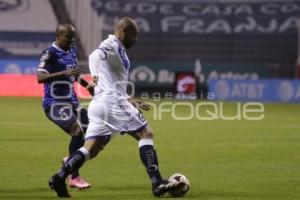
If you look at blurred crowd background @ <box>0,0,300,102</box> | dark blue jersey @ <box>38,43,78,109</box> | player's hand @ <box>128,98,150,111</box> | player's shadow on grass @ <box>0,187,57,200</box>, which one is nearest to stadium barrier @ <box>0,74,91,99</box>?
blurred crowd background @ <box>0,0,300,102</box>

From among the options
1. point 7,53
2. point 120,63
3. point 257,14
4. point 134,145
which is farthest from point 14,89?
point 120,63

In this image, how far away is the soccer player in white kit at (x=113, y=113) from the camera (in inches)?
429

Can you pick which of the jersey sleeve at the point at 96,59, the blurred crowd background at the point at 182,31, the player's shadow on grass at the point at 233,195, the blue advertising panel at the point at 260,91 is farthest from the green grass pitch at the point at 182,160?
the blurred crowd background at the point at 182,31

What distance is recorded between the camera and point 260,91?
38.9m

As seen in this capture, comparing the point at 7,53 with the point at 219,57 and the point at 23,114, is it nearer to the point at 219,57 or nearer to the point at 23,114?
the point at 219,57

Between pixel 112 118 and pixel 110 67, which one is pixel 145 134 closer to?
pixel 112 118

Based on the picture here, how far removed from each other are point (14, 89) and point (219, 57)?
11.6 meters

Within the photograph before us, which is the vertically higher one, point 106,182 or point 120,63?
point 120,63

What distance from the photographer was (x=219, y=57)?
45.8 m

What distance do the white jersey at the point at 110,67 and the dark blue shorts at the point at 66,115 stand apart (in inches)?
62.3

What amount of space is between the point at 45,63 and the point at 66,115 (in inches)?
31.8

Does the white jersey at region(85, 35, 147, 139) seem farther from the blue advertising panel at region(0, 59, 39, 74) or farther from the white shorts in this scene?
the blue advertising panel at region(0, 59, 39, 74)

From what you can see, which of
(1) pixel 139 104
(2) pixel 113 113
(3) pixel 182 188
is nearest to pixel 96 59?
(2) pixel 113 113

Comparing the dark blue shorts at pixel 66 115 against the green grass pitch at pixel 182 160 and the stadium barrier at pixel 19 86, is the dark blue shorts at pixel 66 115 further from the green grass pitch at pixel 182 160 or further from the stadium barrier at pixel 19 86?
the stadium barrier at pixel 19 86
